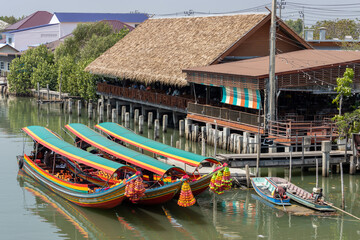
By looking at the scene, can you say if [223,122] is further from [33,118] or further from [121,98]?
[33,118]

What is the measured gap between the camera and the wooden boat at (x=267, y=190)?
1065 inches

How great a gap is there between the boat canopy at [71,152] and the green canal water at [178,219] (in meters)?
2.02

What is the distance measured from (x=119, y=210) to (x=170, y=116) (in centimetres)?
2619

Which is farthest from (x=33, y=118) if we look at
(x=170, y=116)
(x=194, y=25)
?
(x=194, y=25)

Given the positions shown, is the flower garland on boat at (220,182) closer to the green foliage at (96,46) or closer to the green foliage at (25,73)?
the green foliage at (96,46)

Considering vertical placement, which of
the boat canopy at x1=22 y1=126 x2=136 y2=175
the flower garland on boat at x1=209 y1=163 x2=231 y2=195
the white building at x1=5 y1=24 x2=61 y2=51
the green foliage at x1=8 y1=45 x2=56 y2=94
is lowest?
the flower garland on boat at x1=209 y1=163 x2=231 y2=195

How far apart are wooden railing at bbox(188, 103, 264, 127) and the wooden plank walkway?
4.74 meters

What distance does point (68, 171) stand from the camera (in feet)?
104

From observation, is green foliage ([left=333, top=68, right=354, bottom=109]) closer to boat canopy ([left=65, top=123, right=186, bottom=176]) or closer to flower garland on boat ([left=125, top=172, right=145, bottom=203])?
boat canopy ([left=65, top=123, right=186, bottom=176])

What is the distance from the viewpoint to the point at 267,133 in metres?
36.7

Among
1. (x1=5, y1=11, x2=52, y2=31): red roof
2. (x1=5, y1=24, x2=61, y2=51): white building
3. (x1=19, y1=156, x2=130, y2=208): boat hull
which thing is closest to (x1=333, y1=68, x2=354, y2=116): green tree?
(x1=19, y1=156, x2=130, y2=208): boat hull

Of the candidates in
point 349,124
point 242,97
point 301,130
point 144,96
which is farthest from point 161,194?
point 144,96

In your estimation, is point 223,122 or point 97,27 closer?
point 223,122

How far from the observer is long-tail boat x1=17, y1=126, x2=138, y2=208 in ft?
85.3
